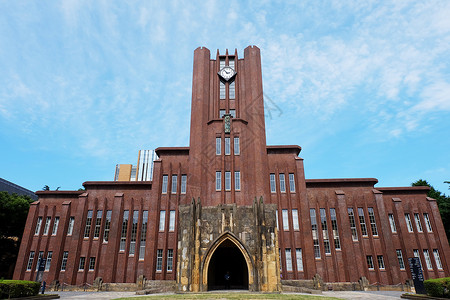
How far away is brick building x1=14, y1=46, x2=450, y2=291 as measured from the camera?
28438 millimetres

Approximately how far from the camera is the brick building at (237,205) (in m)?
28.4

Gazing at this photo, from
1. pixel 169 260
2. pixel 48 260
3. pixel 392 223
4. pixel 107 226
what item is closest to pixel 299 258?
pixel 392 223

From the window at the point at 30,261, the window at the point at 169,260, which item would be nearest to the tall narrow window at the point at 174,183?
the window at the point at 169,260

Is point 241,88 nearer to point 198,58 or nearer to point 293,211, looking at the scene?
point 198,58

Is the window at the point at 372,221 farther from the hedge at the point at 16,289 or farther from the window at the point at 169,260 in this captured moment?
the hedge at the point at 16,289

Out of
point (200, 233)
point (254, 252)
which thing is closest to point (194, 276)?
point (200, 233)

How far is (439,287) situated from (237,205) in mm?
15908

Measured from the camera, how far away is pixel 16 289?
1591 centimetres

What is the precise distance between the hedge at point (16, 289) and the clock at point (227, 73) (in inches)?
1067

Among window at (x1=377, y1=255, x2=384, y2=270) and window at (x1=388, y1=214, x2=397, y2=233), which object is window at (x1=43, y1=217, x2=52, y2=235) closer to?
window at (x1=377, y1=255, x2=384, y2=270)

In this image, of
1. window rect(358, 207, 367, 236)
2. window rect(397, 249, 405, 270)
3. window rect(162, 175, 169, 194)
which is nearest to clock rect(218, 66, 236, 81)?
window rect(162, 175, 169, 194)

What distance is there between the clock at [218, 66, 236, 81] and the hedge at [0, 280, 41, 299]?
88.9ft

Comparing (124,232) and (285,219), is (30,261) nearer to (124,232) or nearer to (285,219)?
(124,232)

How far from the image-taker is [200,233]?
22.2 m
